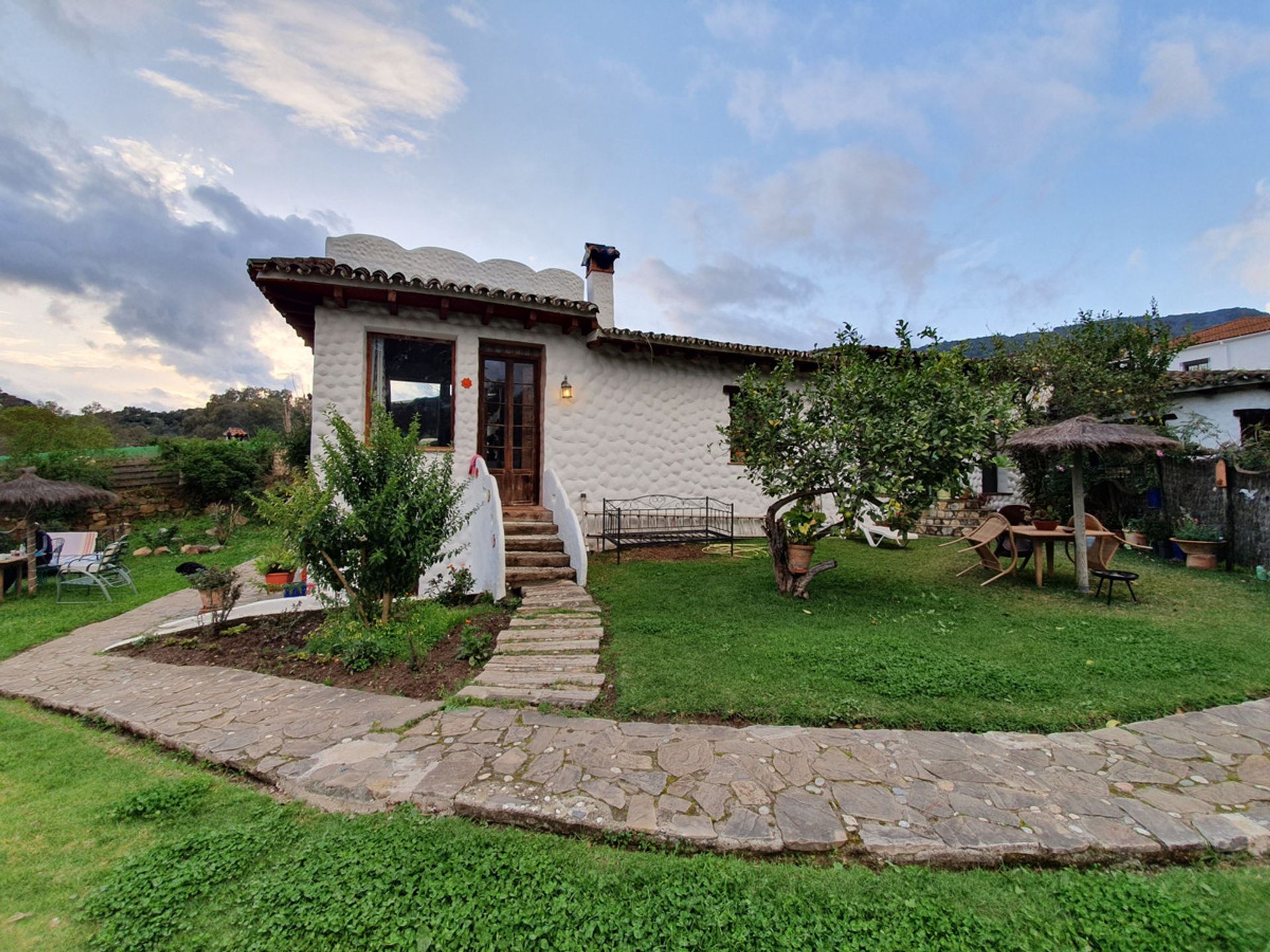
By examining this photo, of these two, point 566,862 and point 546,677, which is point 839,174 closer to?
point 546,677

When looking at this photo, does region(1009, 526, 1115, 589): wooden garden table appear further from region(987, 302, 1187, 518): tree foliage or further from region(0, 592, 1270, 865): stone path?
region(987, 302, 1187, 518): tree foliage

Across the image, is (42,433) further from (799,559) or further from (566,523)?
(799,559)

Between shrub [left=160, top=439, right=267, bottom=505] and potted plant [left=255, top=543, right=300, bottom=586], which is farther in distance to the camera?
shrub [left=160, top=439, right=267, bottom=505]

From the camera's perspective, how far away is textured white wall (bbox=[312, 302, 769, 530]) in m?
7.68

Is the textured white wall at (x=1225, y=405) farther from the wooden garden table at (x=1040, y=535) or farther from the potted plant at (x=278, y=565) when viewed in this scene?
the potted plant at (x=278, y=565)

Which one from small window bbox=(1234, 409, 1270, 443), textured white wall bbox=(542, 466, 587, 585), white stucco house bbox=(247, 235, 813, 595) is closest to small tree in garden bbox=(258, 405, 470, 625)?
white stucco house bbox=(247, 235, 813, 595)

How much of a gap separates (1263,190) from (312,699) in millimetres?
19440

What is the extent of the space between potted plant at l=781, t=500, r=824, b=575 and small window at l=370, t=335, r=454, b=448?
5.45 metres

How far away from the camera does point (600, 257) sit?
9875 millimetres

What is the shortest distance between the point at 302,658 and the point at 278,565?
229 cm

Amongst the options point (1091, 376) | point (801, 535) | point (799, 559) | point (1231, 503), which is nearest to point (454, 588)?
point (799, 559)

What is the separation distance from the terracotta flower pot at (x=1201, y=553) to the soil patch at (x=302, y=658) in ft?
35.3

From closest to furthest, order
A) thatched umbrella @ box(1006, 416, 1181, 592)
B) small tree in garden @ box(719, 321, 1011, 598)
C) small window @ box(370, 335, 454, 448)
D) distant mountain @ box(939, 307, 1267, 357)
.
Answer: small tree in garden @ box(719, 321, 1011, 598) → thatched umbrella @ box(1006, 416, 1181, 592) → small window @ box(370, 335, 454, 448) → distant mountain @ box(939, 307, 1267, 357)

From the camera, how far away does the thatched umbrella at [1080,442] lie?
21.0 feet
